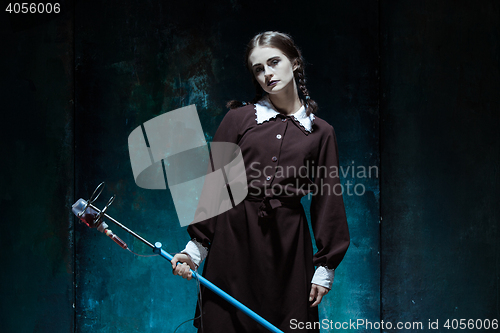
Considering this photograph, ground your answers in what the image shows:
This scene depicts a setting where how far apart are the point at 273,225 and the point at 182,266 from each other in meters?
0.41

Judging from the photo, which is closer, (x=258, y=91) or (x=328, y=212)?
(x=328, y=212)

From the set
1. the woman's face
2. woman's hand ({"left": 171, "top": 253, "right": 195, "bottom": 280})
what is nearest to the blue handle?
woman's hand ({"left": 171, "top": 253, "right": 195, "bottom": 280})

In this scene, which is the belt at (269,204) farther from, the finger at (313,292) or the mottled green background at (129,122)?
the mottled green background at (129,122)

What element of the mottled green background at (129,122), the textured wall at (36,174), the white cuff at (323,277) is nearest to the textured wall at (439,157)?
the mottled green background at (129,122)

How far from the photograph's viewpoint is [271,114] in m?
1.83

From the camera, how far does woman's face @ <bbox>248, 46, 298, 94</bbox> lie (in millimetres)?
1796

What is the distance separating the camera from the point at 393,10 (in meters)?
2.68

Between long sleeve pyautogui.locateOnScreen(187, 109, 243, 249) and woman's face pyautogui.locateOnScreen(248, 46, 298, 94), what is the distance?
0.66 ft

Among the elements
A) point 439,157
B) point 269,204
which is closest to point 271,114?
point 269,204

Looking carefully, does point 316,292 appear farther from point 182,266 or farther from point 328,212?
point 182,266

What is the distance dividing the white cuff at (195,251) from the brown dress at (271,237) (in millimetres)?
23

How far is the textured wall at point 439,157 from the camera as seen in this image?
2701 millimetres

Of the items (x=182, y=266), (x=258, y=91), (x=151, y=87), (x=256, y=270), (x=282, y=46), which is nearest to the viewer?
(x=182, y=266)

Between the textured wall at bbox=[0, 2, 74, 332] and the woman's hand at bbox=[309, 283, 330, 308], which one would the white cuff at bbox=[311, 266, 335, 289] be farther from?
the textured wall at bbox=[0, 2, 74, 332]
